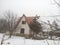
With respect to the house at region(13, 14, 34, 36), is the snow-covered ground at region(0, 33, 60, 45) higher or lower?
lower

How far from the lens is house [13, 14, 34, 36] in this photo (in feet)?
5.45

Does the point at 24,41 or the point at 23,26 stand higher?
the point at 23,26

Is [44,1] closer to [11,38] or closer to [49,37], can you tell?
[49,37]

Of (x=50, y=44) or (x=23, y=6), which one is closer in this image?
(x=50, y=44)

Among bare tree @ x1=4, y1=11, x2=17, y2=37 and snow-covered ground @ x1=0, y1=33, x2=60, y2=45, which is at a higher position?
bare tree @ x1=4, y1=11, x2=17, y2=37

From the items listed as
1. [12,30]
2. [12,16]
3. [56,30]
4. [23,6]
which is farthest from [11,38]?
[56,30]

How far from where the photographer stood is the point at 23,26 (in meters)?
1.68

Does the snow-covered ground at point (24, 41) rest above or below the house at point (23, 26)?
below

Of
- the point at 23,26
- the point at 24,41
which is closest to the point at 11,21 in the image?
the point at 23,26

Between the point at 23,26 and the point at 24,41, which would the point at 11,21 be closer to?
the point at 23,26

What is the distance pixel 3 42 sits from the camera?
1690mm

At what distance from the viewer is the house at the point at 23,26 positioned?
65.5 inches

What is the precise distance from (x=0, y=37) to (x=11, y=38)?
0.16 metres

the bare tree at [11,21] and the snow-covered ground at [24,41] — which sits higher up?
the bare tree at [11,21]
